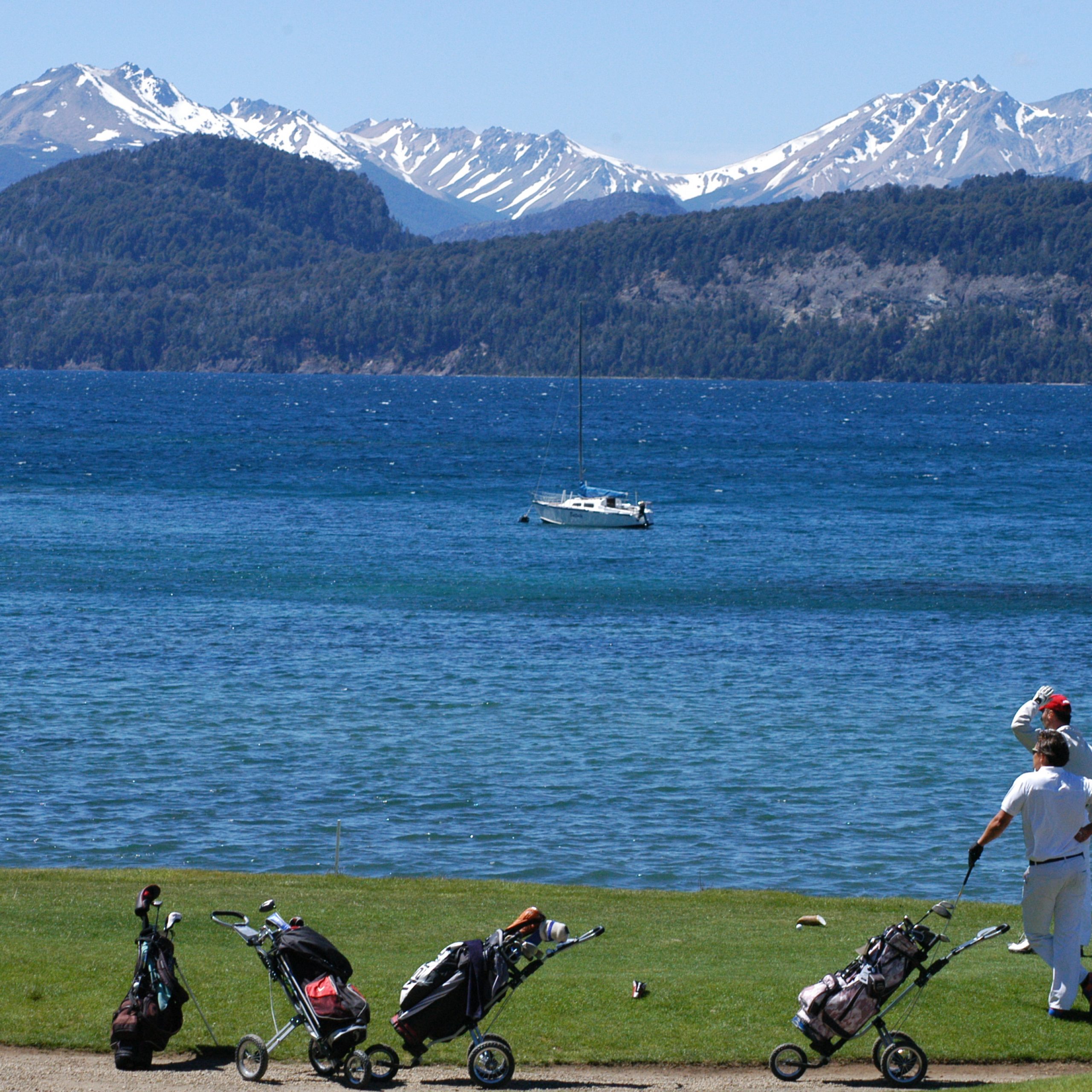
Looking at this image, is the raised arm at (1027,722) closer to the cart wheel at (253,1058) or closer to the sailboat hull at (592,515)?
the cart wheel at (253,1058)

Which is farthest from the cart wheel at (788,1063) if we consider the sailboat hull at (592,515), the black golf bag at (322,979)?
the sailboat hull at (592,515)

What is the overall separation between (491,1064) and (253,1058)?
1903mm

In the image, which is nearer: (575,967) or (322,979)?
(322,979)

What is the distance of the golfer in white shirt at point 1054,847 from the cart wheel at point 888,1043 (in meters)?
1.48

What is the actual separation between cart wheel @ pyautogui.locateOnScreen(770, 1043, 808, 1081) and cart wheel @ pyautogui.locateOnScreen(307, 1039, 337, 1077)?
11.5 ft

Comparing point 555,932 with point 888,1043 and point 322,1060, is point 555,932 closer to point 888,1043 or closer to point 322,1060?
point 322,1060

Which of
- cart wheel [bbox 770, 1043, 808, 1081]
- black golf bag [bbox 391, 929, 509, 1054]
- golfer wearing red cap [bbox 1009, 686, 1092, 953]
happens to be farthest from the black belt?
black golf bag [bbox 391, 929, 509, 1054]

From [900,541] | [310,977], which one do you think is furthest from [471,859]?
[900,541]

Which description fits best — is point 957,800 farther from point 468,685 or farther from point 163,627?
point 163,627

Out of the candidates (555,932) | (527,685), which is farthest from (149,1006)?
(527,685)

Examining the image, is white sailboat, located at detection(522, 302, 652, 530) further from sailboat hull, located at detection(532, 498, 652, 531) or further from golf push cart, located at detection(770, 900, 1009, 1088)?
golf push cart, located at detection(770, 900, 1009, 1088)

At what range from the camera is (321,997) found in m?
11.7

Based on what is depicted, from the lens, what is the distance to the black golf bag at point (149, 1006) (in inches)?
478

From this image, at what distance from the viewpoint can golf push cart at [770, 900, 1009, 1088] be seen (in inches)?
475
